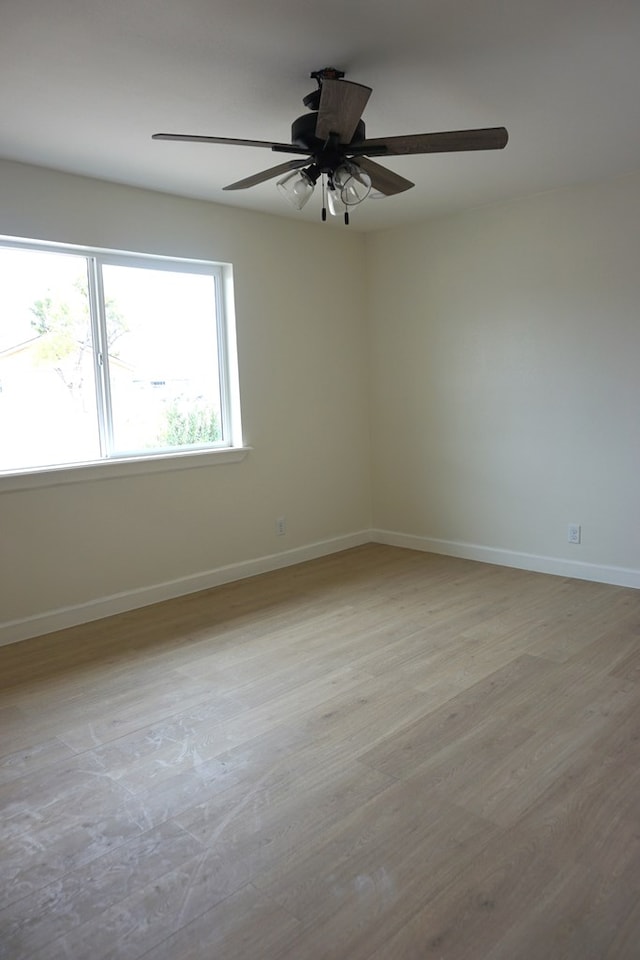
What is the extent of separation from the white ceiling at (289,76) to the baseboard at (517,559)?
7.86 feet

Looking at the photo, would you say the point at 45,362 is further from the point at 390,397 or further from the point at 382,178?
the point at 390,397

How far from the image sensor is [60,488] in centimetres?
356

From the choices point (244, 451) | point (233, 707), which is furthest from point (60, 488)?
point (233, 707)

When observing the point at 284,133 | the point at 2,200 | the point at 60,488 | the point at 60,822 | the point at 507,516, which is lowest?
the point at 60,822

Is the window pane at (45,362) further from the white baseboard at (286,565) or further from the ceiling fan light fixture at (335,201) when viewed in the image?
the ceiling fan light fixture at (335,201)

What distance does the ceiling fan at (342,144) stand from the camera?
206 cm

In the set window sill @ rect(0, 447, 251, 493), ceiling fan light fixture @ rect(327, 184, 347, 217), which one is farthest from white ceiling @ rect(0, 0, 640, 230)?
window sill @ rect(0, 447, 251, 493)

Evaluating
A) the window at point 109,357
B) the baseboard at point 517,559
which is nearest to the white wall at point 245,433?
the window at point 109,357

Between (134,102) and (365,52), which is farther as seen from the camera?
(134,102)

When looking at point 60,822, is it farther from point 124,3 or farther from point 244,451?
point 244,451

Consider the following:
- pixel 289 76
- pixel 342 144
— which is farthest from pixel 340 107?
pixel 289 76

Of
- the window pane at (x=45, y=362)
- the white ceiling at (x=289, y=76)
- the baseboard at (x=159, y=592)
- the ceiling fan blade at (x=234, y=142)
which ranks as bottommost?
the baseboard at (x=159, y=592)

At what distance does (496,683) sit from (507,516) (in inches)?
77.3

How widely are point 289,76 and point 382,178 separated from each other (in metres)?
0.49
